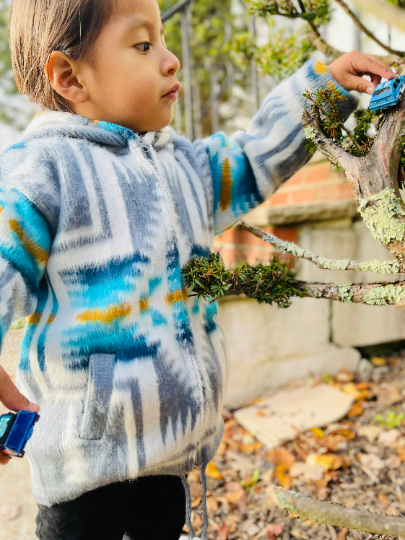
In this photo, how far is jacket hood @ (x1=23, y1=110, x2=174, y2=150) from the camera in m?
1.01

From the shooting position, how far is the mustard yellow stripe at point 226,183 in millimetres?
1247

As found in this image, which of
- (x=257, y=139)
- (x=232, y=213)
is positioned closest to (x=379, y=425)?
(x=232, y=213)

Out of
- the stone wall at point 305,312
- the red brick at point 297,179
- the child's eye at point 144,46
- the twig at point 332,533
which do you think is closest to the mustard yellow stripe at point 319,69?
the child's eye at point 144,46

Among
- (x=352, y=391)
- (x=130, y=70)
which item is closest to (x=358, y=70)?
(x=130, y=70)

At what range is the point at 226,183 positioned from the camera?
1253 millimetres

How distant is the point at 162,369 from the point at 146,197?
1.27 feet

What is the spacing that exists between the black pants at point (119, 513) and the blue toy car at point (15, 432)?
30 centimetres

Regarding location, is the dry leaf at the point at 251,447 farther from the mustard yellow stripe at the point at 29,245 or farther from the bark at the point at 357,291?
the mustard yellow stripe at the point at 29,245

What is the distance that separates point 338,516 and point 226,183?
0.87 metres

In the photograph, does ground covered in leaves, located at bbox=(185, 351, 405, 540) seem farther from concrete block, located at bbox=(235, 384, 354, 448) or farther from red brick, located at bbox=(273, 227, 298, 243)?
red brick, located at bbox=(273, 227, 298, 243)

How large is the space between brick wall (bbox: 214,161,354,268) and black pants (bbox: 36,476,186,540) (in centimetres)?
130

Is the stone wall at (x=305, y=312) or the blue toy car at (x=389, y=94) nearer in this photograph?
the blue toy car at (x=389, y=94)

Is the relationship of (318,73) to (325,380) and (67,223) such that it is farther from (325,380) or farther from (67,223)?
(325,380)

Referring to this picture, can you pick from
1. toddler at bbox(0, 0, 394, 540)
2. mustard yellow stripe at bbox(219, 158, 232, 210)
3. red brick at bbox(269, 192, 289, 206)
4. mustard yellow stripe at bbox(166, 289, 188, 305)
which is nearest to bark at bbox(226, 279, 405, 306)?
mustard yellow stripe at bbox(166, 289, 188, 305)
